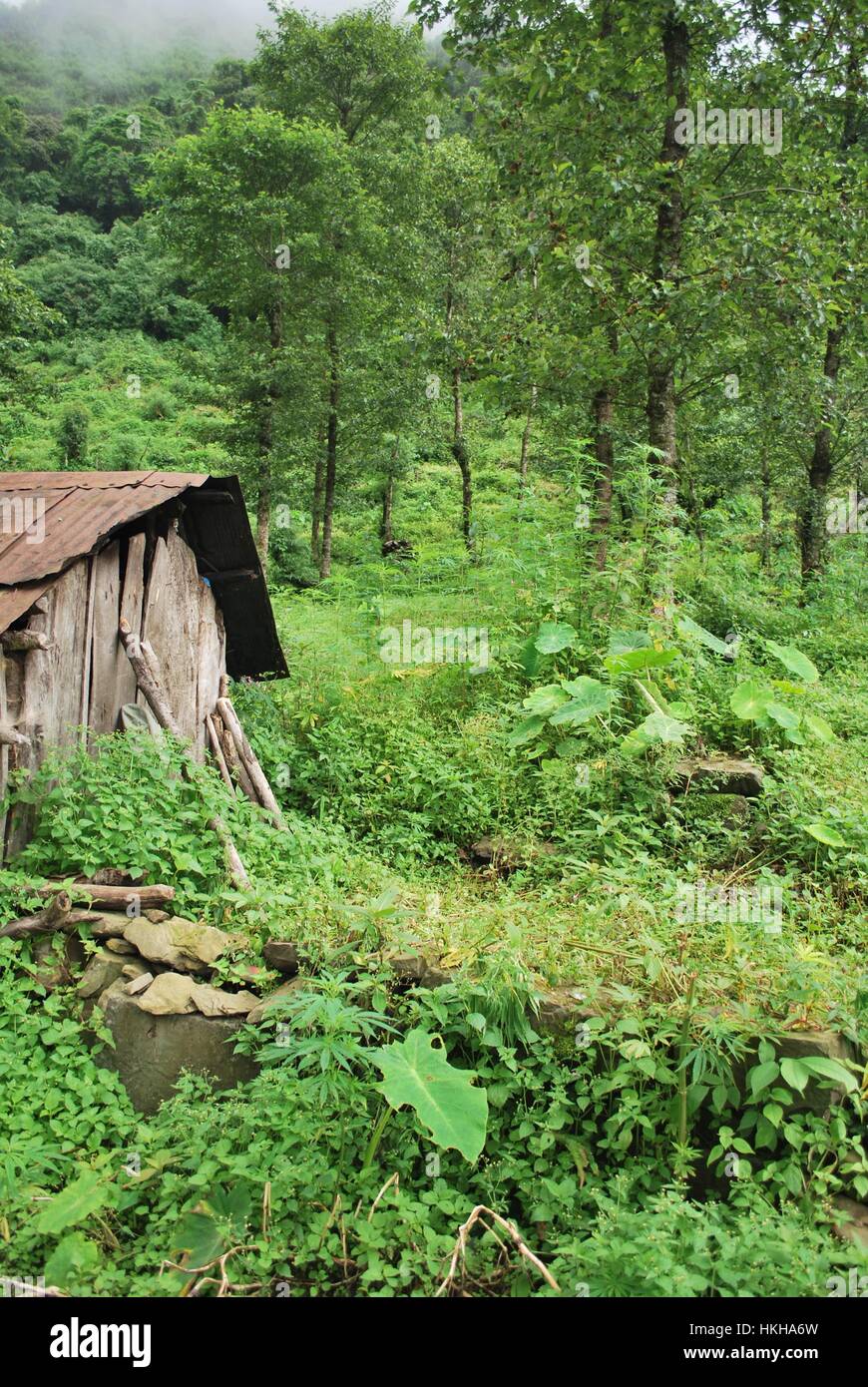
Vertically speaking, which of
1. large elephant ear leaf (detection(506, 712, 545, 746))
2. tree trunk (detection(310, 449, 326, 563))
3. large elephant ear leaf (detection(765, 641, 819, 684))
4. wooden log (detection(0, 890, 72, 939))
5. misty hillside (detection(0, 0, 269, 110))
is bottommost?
wooden log (detection(0, 890, 72, 939))

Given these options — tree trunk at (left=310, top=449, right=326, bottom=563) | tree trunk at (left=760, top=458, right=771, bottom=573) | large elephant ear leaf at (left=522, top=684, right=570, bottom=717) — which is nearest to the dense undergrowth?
large elephant ear leaf at (left=522, top=684, right=570, bottom=717)

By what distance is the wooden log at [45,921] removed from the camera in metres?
5.03

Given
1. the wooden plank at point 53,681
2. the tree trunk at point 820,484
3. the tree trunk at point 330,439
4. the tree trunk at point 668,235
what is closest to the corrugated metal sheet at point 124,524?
the wooden plank at point 53,681

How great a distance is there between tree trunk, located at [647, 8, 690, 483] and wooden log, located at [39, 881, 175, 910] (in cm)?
640

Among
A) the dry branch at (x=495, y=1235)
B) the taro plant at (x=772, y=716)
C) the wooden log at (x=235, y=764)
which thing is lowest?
the dry branch at (x=495, y=1235)

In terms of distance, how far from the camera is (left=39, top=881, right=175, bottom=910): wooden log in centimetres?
528

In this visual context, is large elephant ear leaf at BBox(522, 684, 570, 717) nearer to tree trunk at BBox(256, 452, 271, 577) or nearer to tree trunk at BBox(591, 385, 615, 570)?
tree trunk at BBox(591, 385, 615, 570)

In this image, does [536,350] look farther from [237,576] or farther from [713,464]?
[713,464]

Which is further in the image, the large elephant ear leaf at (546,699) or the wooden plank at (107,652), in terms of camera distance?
the large elephant ear leaf at (546,699)

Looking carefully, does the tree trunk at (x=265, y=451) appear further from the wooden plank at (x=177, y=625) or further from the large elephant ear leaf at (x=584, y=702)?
the large elephant ear leaf at (x=584, y=702)

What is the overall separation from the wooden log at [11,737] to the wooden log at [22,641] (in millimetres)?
536

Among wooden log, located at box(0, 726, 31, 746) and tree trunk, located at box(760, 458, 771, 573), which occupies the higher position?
tree trunk, located at box(760, 458, 771, 573)

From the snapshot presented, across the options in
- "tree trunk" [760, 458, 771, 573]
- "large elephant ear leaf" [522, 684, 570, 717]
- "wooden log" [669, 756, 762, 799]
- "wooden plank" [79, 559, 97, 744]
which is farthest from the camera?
"tree trunk" [760, 458, 771, 573]

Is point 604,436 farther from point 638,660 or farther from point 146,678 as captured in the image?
point 146,678
